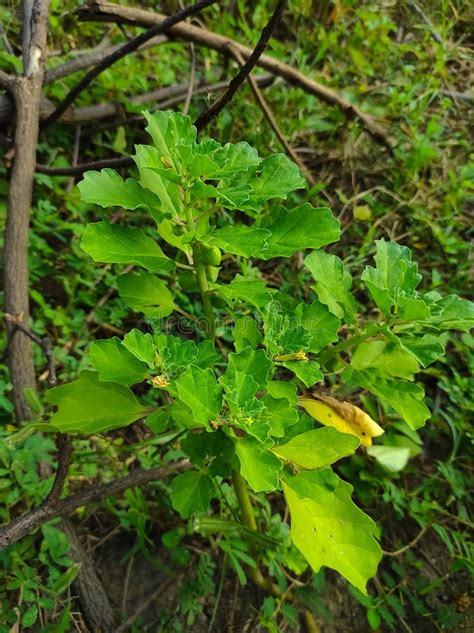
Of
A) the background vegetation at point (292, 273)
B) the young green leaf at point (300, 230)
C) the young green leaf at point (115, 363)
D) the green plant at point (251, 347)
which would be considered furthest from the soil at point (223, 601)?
the young green leaf at point (300, 230)

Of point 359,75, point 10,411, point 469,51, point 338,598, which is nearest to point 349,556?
point 338,598

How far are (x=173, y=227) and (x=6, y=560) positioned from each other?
86cm

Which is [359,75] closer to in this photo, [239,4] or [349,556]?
[239,4]

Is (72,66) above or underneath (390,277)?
above

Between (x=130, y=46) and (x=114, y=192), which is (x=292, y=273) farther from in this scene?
(x=114, y=192)

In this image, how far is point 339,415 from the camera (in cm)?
121

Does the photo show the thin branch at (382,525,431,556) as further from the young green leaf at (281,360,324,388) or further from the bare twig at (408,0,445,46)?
the bare twig at (408,0,445,46)

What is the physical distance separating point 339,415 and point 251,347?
376mm

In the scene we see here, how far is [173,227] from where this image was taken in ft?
3.62

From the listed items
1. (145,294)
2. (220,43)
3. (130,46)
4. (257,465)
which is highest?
(220,43)

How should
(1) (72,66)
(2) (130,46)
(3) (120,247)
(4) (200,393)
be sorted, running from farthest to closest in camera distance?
(1) (72,66), (2) (130,46), (3) (120,247), (4) (200,393)

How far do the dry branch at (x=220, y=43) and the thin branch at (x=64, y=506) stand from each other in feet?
4.94

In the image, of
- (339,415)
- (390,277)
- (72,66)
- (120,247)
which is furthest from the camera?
(72,66)

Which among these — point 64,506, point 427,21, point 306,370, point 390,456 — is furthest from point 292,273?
point 427,21
